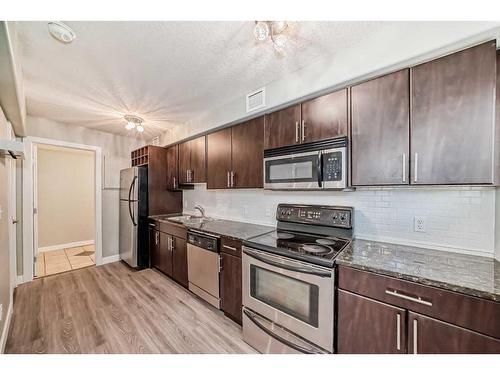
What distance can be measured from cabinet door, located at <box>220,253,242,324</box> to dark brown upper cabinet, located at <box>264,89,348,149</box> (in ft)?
4.04

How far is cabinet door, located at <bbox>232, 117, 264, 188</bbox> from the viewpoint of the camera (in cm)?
220

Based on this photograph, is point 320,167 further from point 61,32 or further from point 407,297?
point 61,32

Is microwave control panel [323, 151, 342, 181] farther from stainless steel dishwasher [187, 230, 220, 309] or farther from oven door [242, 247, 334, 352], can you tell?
stainless steel dishwasher [187, 230, 220, 309]

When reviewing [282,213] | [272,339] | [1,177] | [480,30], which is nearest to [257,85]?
[282,213]

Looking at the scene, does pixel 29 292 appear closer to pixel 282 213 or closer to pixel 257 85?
pixel 282 213

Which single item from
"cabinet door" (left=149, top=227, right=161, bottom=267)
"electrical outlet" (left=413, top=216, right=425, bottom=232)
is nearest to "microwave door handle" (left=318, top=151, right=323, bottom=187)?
"electrical outlet" (left=413, top=216, right=425, bottom=232)

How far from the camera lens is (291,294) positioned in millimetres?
1494

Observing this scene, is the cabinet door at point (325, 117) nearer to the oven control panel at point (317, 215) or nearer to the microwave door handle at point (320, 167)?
the microwave door handle at point (320, 167)

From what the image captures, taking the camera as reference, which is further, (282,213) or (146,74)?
(282,213)
